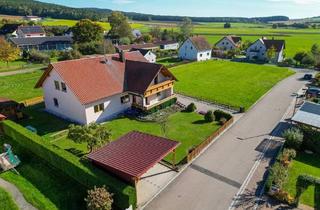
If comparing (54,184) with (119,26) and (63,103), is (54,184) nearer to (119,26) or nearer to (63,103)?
(63,103)

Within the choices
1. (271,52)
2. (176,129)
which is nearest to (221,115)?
(176,129)

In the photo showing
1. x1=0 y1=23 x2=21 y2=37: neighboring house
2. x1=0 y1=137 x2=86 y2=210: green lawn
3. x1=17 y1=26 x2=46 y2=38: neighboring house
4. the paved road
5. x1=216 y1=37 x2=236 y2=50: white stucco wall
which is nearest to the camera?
x1=0 y1=137 x2=86 y2=210: green lawn

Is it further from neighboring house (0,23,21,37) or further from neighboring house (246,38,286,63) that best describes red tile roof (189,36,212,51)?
neighboring house (0,23,21,37)

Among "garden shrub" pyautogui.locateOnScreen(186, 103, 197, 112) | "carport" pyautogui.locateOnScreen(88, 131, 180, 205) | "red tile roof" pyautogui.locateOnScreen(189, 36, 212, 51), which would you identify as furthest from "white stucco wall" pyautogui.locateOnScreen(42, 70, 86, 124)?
A: "red tile roof" pyautogui.locateOnScreen(189, 36, 212, 51)

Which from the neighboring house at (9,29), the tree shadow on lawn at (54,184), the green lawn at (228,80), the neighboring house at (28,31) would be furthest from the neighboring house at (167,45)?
the tree shadow on lawn at (54,184)

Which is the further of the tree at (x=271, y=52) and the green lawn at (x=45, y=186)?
the tree at (x=271, y=52)

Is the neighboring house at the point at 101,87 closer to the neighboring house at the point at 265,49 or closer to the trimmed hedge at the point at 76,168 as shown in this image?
the trimmed hedge at the point at 76,168

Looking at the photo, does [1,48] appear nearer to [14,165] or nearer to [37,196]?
[14,165]
